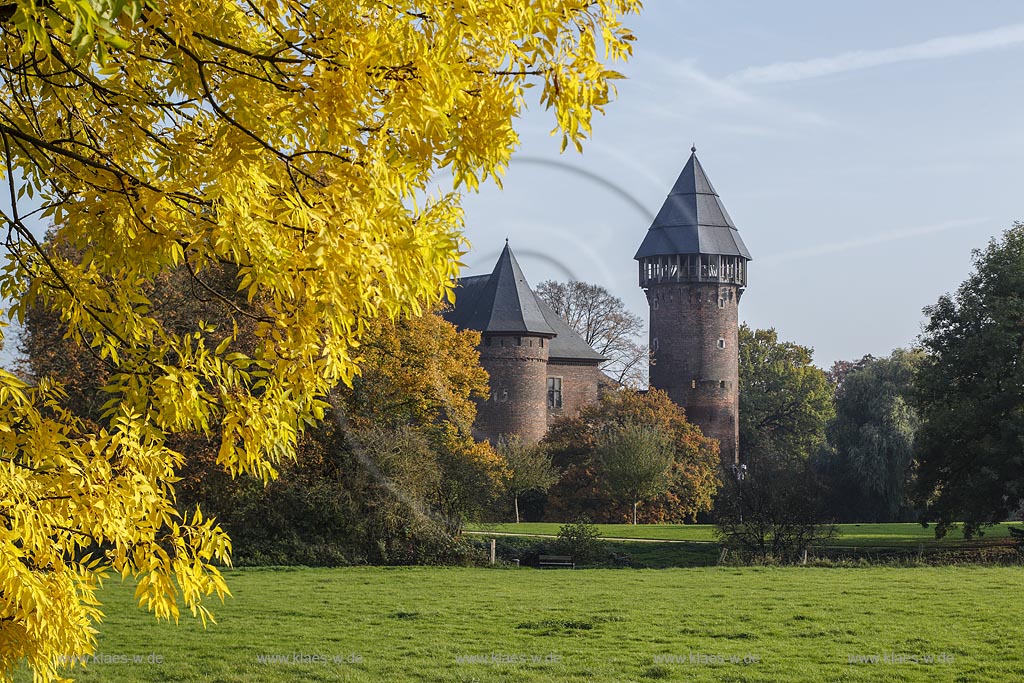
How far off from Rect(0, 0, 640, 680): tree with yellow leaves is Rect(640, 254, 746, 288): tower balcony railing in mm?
54756

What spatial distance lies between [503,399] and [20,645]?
47893 mm

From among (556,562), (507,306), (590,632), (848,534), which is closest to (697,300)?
(507,306)

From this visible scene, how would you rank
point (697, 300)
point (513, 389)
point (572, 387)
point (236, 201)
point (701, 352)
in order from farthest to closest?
point (697, 300) → point (701, 352) → point (572, 387) → point (513, 389) → point (236, 201)

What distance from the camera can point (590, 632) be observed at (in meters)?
12.3

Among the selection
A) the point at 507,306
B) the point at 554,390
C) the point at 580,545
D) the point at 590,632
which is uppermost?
the point at 507,306

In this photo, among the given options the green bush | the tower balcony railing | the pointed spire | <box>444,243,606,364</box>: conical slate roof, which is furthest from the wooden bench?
the tower balcony railing

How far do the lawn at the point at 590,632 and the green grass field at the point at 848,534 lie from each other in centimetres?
1250

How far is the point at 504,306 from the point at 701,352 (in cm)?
1142

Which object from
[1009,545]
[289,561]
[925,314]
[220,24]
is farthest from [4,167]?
[925,314]

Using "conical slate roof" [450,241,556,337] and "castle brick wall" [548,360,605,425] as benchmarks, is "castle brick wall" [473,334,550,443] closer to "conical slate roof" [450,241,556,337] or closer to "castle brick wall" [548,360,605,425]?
"conical slate roof" [450,241,556,337]

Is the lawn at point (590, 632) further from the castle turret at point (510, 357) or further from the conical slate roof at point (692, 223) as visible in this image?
the conical slate roof at point (692, 223)

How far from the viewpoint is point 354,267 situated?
364 cm

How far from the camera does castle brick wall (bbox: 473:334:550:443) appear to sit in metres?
51.9

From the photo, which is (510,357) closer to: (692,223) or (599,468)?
(599,468)
